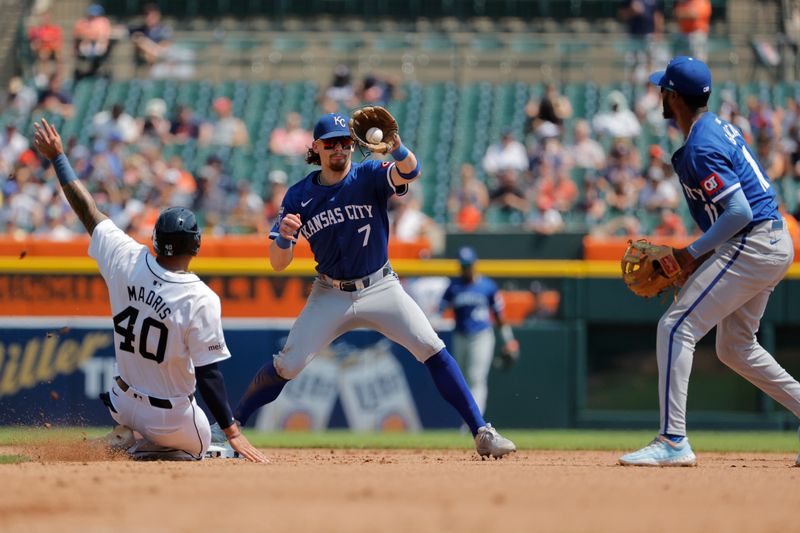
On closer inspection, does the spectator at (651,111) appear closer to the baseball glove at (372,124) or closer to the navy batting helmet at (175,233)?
the baseball glove at (372,124)

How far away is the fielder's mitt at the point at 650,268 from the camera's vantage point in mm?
6875

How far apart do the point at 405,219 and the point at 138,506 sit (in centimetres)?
995

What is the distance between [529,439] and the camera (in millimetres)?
11234

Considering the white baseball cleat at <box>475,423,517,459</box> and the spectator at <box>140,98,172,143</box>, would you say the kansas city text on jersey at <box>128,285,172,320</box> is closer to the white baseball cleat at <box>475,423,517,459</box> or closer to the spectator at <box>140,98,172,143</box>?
the white baseball cleat at <box>475,423,517,459</box>

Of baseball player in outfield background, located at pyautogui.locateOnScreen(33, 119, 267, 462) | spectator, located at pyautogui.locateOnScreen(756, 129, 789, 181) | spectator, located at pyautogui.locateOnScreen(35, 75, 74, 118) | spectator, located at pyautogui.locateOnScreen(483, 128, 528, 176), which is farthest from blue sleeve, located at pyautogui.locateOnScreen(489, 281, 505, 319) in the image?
spectator, located at pyautogui.locateOnScreen(35, 75, 74, 118)

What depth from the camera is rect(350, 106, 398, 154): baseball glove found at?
7.14 metres

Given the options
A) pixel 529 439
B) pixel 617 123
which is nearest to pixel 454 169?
pixel 617 123

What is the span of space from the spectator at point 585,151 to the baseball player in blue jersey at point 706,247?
9690 mm

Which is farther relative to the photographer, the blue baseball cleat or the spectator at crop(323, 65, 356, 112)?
the spectator at crop(323, 65, 356, 112)

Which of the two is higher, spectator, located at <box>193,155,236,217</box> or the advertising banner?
spectator, located at <box>193,155,236,217</box>

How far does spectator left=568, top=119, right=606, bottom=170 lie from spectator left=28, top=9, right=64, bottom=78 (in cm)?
810

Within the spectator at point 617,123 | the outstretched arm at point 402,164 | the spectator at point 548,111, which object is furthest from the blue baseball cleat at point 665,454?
the spectator at point 548,111

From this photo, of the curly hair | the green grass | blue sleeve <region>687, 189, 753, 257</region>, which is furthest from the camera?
the green grass

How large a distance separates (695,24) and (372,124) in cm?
1281
